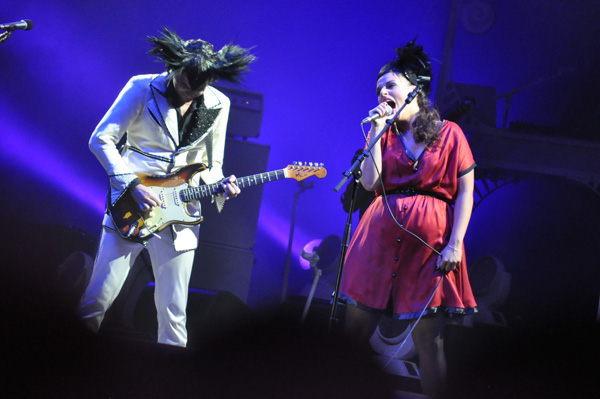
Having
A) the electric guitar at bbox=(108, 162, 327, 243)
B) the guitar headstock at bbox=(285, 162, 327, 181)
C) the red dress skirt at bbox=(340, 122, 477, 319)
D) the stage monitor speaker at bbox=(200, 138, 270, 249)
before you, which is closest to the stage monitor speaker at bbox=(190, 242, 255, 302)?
the stage monitor speaker at bbox=(200, 138, 270, 249)

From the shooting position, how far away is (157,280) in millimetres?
2777

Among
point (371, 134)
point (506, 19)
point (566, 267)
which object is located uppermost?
point (506, 19)

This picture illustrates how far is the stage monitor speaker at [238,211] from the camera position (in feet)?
14.9

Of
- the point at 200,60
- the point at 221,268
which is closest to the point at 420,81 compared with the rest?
the point at 200,60

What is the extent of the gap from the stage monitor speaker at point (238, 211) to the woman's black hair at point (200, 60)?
5.83 ft

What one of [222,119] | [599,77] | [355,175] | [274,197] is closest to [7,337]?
[355,175]

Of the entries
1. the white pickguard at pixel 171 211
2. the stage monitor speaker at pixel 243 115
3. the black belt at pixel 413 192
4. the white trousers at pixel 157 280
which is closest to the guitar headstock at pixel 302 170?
the white pickguard at pixel 171 211

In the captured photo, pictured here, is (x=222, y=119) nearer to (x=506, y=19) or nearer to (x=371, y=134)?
(x=371, y=134)

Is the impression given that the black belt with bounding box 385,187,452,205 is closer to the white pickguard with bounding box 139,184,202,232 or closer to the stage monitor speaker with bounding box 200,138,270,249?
the white pickguard with bounding box 139,184,202,232

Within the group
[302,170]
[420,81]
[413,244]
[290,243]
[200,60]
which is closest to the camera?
[413,244]

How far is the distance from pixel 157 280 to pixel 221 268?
1726mm

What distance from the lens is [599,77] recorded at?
602 centimetres

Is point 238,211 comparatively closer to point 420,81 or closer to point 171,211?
point 171,211

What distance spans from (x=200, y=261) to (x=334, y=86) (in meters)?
3.01
